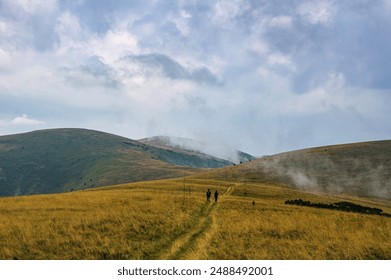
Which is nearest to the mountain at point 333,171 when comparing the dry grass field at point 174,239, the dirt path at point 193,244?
the dry grass field at point 174,239

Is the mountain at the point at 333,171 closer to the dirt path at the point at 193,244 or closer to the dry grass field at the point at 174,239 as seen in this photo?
the dry grass field at the point at 174,239

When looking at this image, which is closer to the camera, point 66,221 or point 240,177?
point 66,221

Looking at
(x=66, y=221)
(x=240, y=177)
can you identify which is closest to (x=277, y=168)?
(x=240, y=177)

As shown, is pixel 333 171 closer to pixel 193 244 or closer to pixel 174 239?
pixel 174 239

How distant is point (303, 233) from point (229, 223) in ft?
18.0

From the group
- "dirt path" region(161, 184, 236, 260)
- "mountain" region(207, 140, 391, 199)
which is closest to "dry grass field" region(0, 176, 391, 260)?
"dirt path" region(161, 184, 236, 260)

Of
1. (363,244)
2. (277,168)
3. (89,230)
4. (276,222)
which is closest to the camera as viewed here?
(363,244)

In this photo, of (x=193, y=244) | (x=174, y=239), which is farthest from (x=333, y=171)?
(x=193, y=244)

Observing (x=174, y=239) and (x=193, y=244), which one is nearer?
(x=193, y=244)

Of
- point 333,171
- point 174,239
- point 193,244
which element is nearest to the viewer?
point 193,244

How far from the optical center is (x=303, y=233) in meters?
21.4

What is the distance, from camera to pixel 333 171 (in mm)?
109750

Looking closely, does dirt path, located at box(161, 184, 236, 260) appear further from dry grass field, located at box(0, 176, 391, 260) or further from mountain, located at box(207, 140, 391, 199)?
mountain, located at box(207, 140, 391, 199)
